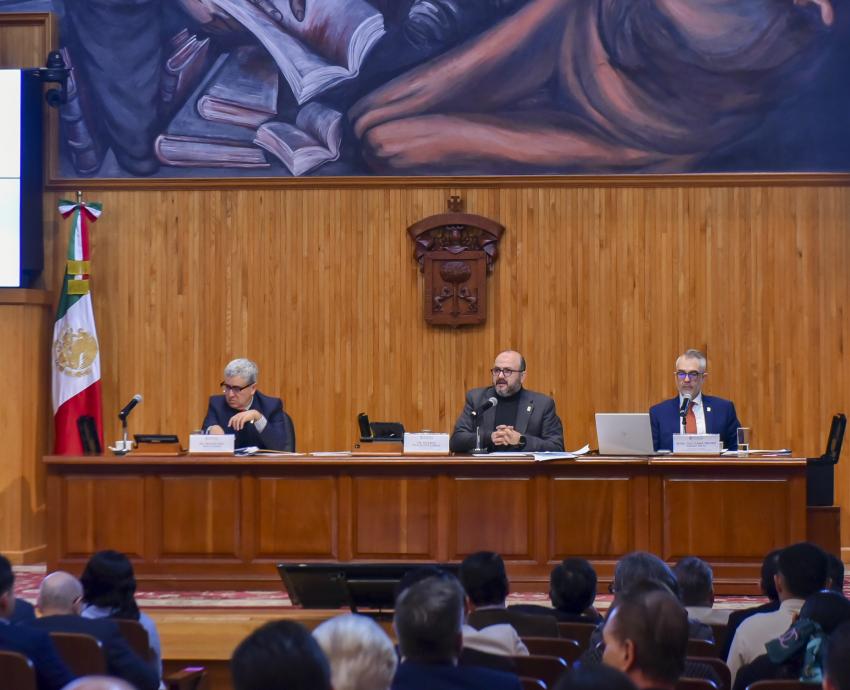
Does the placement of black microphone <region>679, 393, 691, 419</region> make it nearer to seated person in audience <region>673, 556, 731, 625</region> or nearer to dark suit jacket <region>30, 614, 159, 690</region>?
seated person in audience <region>673, 556, 731, 625</region>

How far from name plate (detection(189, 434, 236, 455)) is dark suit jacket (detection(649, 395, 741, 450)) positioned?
10.2 feet

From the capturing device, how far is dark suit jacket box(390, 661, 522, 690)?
3.21m

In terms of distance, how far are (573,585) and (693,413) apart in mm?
4638

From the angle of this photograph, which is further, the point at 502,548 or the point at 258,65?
the point at 258,65

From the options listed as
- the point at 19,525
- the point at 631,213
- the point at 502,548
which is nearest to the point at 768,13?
the point at 631,213

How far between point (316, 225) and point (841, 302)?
470 cm

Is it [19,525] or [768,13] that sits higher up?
[768,13]

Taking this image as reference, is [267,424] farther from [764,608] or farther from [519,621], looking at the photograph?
[764,608]

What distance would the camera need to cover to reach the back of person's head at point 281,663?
228 centimetres

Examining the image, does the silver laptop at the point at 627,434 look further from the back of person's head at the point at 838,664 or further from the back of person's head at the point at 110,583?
the back of person's head at the point at 838,664

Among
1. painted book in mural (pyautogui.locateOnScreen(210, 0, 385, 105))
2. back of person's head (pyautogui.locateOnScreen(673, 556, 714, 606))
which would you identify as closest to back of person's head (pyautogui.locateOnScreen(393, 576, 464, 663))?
back of person's head (pyautogui.locateOnScreen(673, 556, 714, 606))

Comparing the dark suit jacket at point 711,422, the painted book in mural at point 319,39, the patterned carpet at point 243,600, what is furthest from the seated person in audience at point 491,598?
the painted book in mural at point 319,39

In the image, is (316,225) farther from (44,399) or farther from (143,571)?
(143,571)

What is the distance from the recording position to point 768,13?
11.1m
